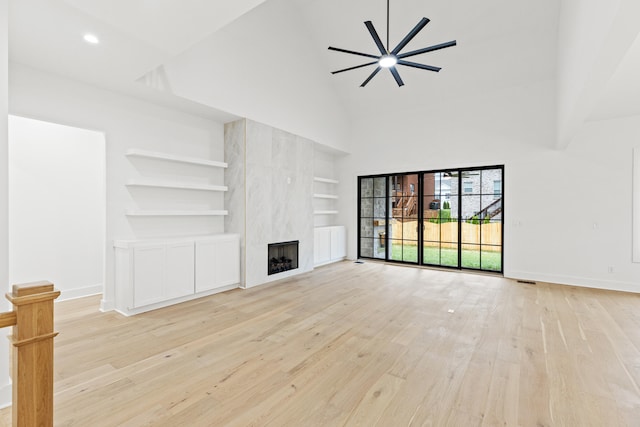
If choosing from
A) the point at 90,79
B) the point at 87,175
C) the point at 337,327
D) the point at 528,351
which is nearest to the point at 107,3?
the point at 90,79

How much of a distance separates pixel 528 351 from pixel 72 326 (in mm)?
4844

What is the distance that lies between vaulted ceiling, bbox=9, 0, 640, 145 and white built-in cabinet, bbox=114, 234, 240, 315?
209 centimetres

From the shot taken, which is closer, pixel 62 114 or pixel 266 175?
pixel 62 114

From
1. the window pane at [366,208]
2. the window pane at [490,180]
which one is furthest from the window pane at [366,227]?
the window pane at [490,180]

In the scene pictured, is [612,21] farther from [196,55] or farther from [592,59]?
[196,55]

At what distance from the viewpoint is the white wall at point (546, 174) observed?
500 centimetres

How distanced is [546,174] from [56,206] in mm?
8187

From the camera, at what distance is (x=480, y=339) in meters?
3.07

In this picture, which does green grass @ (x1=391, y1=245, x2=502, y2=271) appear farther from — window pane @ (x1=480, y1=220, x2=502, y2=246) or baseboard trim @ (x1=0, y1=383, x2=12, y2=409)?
baseboard trim @ (x1=0, y1=383, x2=12, y2=409)

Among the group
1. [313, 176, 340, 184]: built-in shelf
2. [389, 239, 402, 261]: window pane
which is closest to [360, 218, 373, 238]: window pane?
[389, 239, 402, 261]: window pane

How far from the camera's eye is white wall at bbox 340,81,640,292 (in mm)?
4996

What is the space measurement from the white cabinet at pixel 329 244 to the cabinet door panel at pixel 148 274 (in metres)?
3.53

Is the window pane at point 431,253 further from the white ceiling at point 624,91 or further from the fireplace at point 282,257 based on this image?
the white ceiling at point 624,91

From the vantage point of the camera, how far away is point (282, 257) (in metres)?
5.81
